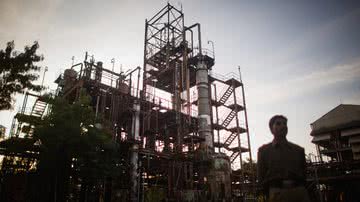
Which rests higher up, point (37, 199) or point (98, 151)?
point (98, 151)

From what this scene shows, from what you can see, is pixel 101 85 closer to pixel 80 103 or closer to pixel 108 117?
pixel 108 117

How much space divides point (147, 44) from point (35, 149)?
19830mm

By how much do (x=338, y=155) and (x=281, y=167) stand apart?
3405 cm

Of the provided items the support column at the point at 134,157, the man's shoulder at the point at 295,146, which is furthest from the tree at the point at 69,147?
the man's shoulder at the point at 295,146

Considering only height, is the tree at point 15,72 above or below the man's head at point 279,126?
above

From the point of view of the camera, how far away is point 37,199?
19.8m

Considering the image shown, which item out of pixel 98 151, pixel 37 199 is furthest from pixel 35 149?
pixel 98 151

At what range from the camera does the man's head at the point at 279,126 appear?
3.63 m

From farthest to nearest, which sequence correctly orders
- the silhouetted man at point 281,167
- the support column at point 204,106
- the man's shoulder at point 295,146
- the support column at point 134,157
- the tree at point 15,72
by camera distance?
the support column at point 204,106, the support column at point 134,157, the tree at point 15,72, the man's shoulder at point 295,146, the silhouetted man at point 281,167

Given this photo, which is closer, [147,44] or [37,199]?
[37,199]

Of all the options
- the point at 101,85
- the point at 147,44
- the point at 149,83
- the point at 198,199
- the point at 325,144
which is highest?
the point at 147,44

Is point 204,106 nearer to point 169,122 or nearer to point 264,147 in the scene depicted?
point 169,122

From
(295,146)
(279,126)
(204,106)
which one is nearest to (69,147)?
(279,126)

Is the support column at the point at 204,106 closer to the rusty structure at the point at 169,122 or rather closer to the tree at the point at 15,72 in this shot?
the rusty structure at the point at 169,122
